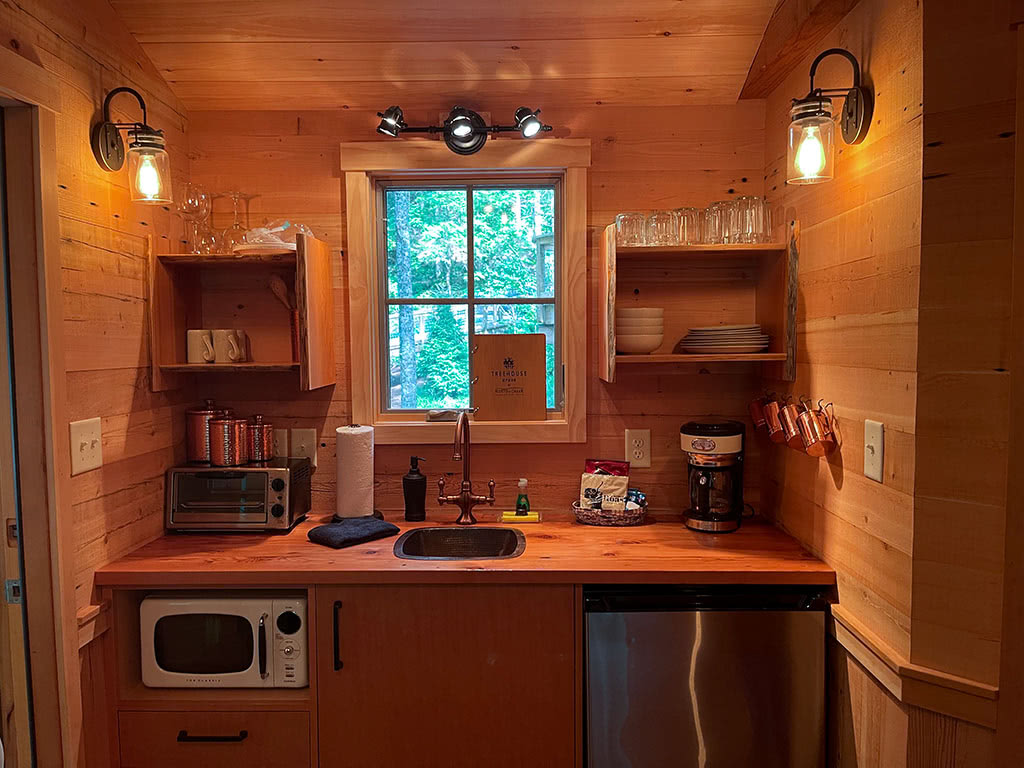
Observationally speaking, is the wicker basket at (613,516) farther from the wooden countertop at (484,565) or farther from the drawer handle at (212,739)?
the drawer handle at (212,739)

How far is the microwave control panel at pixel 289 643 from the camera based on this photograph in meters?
1.88

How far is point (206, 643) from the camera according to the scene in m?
1.92

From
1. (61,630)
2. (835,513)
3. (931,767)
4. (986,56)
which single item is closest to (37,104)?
(61,630)

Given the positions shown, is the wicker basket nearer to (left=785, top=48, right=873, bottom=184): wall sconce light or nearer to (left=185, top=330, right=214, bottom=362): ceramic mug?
(left=785, top=48, right=873, bottom=184): wall sconce light

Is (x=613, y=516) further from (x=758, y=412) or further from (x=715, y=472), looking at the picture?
(x=758, y=412)

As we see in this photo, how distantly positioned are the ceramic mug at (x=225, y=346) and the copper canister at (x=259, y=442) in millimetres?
239

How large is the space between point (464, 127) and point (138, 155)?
0.94 metres

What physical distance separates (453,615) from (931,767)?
3.65 feet

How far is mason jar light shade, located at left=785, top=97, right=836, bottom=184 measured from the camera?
66.1 inches

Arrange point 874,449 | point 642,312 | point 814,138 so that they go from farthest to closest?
point 642,312 → point 814,138 → point 874,449

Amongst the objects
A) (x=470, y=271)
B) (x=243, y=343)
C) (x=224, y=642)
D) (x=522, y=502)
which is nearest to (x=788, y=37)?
(x=470, y=271)

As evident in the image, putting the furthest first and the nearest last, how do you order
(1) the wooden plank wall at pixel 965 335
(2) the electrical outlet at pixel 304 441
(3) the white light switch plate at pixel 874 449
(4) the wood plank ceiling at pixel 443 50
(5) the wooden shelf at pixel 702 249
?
(2) the electrical outlet at pixel 304 441 → (5) the wooden shelf at pixel 702 249 → (4) the wood plank ceiling at pixel 443 50 → (3) the white light switch plate at pixel 874 449 → (1) the wooden plank wall at pixel 965 335

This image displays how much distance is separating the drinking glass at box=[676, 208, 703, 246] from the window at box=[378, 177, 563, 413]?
0.45 m

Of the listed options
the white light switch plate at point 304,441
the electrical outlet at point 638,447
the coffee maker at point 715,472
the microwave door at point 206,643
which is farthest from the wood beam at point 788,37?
the microwave door at point 206,643
